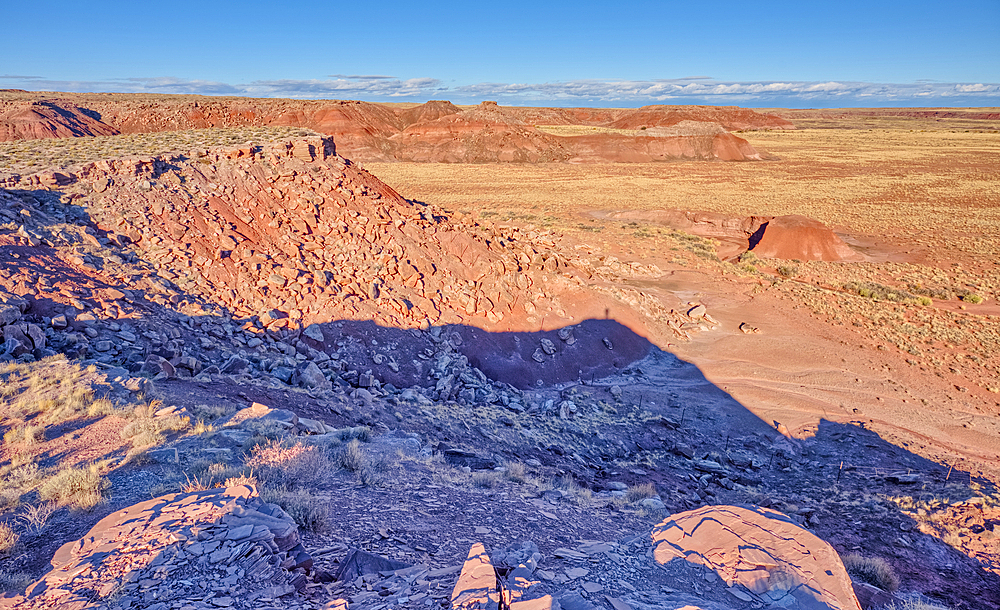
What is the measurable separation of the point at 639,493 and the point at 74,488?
8018mm

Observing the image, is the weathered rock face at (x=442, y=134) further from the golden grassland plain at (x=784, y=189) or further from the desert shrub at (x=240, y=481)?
the desert shrub at (x=240, y=481)

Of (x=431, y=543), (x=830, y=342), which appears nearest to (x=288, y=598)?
(x=431, y=543)

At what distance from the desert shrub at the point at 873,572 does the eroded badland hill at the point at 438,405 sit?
3.3 inches

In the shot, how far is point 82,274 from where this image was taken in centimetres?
1070

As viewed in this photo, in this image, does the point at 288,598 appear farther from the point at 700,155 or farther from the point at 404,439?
the point at 700,155

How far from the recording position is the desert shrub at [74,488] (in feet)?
16.6

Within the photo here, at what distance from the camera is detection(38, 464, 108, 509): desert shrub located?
5.06m

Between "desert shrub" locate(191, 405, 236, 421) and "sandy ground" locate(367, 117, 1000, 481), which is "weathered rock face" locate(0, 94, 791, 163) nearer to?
"sandy ground" locate(367, 117, 1000, 481)

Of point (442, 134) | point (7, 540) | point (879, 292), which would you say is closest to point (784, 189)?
point (879, 292)

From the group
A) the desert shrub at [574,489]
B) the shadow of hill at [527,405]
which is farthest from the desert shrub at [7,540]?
the desert shrub at [574,489]

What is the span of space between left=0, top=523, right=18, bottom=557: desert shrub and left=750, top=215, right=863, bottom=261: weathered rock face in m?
30.7

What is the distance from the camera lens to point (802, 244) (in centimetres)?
2850

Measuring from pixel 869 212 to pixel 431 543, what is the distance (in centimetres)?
4593

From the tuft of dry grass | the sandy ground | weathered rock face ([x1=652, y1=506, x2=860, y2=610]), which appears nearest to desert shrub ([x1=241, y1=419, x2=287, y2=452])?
the tuft of dry grass
